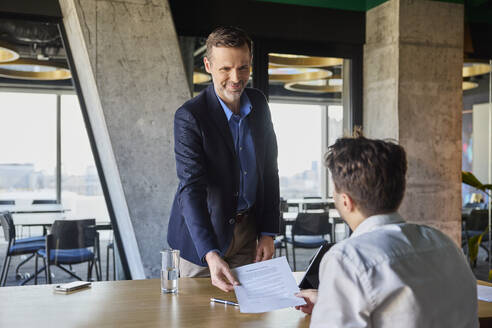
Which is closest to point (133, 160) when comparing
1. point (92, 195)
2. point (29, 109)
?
point (92, 195)

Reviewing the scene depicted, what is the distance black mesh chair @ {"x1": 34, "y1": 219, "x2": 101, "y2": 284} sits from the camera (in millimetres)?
4297

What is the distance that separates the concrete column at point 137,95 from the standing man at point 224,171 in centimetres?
175

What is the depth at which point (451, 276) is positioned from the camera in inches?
43.9

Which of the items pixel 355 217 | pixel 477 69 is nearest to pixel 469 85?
pixel 477 69

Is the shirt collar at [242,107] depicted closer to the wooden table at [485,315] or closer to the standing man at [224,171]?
the standing man at [224,171]

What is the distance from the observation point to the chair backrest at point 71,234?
4309 mm

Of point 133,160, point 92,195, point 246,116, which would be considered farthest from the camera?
point 92,195

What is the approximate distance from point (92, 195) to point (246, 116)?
8.10ft

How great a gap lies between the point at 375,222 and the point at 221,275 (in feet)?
2.58

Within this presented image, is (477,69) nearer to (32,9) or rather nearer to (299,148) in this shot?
(299,148)

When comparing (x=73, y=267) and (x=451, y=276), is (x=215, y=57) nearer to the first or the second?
(x=451, y=276)

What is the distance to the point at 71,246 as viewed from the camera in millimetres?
4355

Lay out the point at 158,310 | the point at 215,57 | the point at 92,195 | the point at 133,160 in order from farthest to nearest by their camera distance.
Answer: the point at 92,195 → the point at 133,160 → the point at 215,57 → the point at 158,310

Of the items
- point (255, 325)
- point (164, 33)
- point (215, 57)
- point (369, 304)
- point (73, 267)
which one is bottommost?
point (73, 267)
